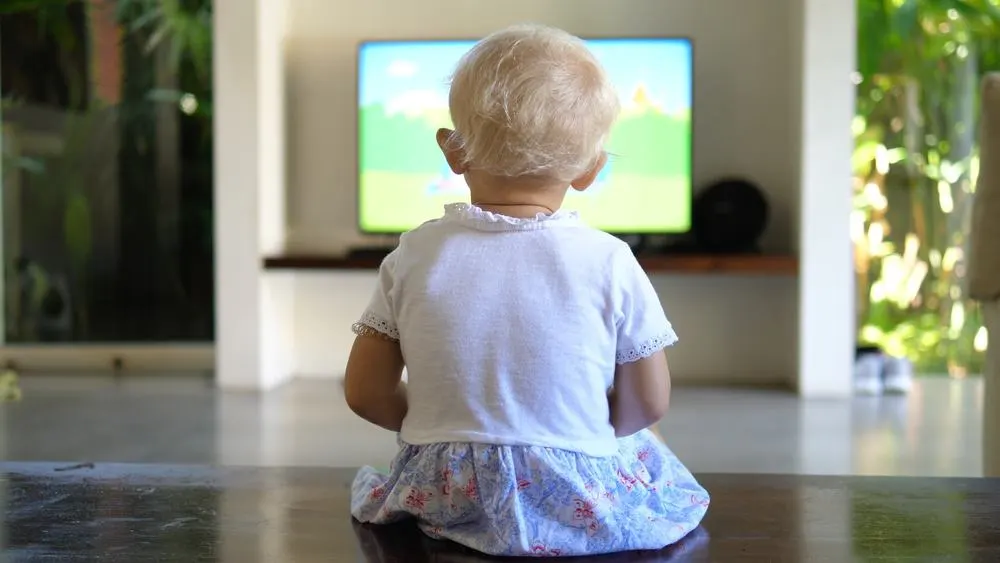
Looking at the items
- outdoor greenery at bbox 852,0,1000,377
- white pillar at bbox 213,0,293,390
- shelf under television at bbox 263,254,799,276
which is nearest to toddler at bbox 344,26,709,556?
shelf under television at bbox 263,254,799,276

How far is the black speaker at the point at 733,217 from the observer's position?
13.8ft

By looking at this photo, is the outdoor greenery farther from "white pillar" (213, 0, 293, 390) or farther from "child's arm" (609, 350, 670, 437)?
"child's arm" (609, 350, 670, 437)

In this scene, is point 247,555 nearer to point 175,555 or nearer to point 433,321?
point 175,555

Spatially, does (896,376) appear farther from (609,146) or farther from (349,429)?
(349,429)

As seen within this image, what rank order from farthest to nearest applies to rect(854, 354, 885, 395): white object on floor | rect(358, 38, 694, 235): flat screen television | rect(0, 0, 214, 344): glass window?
rect(0, 0, 214, 344): glass window < rect(358, 38, 694, 235): flat screen television < rect(854, 354, 885, 395): white object on floor

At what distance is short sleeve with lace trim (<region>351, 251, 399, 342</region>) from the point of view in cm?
116

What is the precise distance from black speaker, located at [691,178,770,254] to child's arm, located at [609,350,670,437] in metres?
3.13

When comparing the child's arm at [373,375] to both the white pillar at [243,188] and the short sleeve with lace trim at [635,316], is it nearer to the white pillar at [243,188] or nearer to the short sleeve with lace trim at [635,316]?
the short sleeve with lace trim at [635,316]

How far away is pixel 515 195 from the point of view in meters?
1.16

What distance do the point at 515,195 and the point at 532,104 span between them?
12 cm

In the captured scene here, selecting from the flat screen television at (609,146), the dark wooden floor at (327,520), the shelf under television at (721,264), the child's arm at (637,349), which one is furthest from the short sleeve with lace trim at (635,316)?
the flat screen television at (609,146)

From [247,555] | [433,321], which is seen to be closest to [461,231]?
[433,321]

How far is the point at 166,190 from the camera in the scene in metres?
4.85

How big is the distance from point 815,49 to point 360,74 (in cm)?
181
